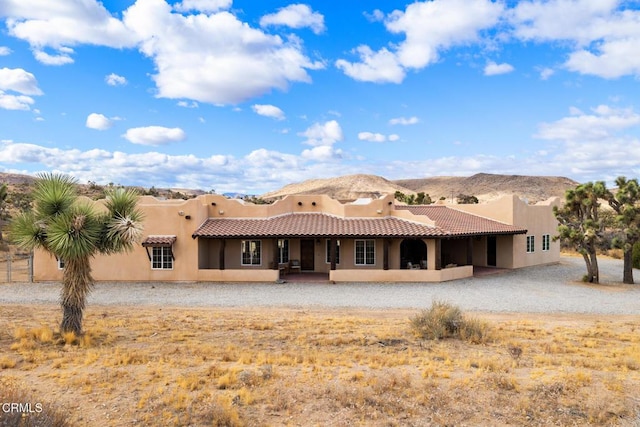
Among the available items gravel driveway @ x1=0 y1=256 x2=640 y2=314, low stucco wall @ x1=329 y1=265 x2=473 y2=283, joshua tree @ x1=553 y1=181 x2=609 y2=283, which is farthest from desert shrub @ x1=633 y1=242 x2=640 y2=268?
low stucco wall @ x1=329 y1=265 x2=473 y2=283

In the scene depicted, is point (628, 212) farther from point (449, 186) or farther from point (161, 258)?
point (449, 186)

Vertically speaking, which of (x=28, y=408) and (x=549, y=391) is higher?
(x=28, y=408)

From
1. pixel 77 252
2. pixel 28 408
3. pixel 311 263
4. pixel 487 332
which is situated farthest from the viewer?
pixel 311 263

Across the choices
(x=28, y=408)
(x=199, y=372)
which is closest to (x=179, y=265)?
(x=199, y=372)

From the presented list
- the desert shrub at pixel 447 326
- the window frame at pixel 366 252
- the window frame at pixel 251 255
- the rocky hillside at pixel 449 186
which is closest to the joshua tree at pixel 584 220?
the window frame at pixel 366 252

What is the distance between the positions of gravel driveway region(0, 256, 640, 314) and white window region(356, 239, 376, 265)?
2.60 m

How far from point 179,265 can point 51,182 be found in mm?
11552

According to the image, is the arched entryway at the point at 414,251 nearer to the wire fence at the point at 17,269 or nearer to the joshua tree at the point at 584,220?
the joshua tree at the point at 584,220

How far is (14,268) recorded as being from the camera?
2672 centimetres

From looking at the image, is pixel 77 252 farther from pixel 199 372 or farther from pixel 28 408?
pixel 28 408

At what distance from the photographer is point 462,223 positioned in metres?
25.8

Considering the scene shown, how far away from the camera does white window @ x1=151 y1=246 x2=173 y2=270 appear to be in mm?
22469

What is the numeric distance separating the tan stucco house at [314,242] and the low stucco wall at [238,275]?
5cm

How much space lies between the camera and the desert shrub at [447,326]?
11.6 m
